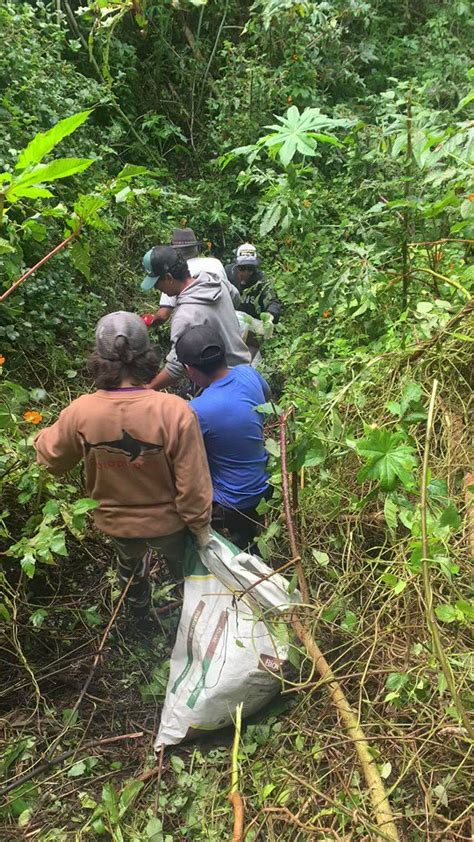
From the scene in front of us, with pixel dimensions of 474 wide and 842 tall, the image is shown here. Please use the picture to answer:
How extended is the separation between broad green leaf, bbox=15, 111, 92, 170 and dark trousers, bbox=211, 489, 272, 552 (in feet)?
5.69

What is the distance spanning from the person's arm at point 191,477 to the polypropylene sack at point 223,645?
132mm

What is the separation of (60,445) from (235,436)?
735mm

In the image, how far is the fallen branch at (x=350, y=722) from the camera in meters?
1.42

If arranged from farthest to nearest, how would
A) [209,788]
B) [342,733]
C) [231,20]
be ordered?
[231,20] → [209,788] → [342,733]

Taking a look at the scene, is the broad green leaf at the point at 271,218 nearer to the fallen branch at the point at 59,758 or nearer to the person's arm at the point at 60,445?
the person's arm at the point at 60,445

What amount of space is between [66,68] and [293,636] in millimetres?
4993

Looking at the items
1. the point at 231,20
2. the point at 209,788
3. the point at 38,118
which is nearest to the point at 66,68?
the point at 38,118

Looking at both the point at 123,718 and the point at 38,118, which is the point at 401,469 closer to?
the point at 123,718

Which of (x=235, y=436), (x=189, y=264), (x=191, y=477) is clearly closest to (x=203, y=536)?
(x=191, y=477)

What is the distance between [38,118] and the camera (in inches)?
151

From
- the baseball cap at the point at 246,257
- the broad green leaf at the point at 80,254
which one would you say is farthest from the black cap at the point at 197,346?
the baseball cap at the point at 246,257

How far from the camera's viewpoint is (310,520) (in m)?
2.39

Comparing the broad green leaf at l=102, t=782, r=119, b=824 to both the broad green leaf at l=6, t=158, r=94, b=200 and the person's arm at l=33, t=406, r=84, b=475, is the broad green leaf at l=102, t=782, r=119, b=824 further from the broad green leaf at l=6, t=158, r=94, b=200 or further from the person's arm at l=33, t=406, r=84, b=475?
the broad green leaf at l=6, t=158, r=94, b=200

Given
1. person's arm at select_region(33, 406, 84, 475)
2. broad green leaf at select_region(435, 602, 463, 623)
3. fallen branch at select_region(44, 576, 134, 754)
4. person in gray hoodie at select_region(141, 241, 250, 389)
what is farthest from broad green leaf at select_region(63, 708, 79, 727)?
person in gray hoodie at select_region(141, 241, 250, 389)
